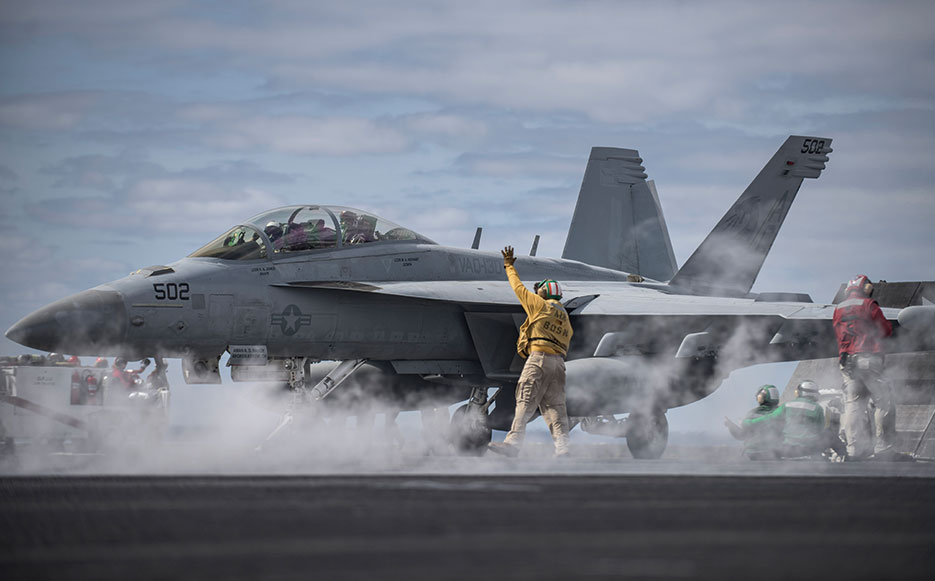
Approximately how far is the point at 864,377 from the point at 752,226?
284 inches

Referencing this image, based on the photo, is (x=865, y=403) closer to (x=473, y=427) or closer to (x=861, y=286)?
(x=861, y=286)

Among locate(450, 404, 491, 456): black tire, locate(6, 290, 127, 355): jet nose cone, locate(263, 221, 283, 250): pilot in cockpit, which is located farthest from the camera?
locate(450, 404, 491, 456): black tire

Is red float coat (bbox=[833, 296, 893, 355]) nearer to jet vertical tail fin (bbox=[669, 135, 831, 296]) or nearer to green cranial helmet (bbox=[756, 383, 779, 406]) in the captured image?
green cranial helmet (bbox=[756, 383, 779, 406])

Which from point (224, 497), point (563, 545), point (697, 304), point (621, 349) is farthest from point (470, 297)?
point (563, 545)

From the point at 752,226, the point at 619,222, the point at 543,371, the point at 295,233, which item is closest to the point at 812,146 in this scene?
the point at 752,226

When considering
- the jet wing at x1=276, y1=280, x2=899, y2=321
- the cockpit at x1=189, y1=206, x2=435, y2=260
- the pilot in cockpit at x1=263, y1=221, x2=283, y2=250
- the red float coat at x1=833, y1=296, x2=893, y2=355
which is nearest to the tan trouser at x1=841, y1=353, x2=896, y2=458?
the red float coat at x1=833, y1=296, x2=893, y2=355

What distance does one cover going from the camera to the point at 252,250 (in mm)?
13344

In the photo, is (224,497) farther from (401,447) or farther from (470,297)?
(401,447)

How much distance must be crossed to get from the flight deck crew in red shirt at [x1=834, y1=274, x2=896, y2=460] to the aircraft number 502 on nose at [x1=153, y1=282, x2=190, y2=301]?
24.4ft

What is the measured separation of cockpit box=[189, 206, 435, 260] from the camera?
526 inches

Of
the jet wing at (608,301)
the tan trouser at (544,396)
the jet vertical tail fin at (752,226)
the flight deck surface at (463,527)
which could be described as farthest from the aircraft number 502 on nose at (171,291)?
the jet vertical tail fin at (752,226)

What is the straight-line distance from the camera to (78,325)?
11.5 metres

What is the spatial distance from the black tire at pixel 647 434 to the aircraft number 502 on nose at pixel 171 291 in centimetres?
585

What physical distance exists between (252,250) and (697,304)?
5746 mm
